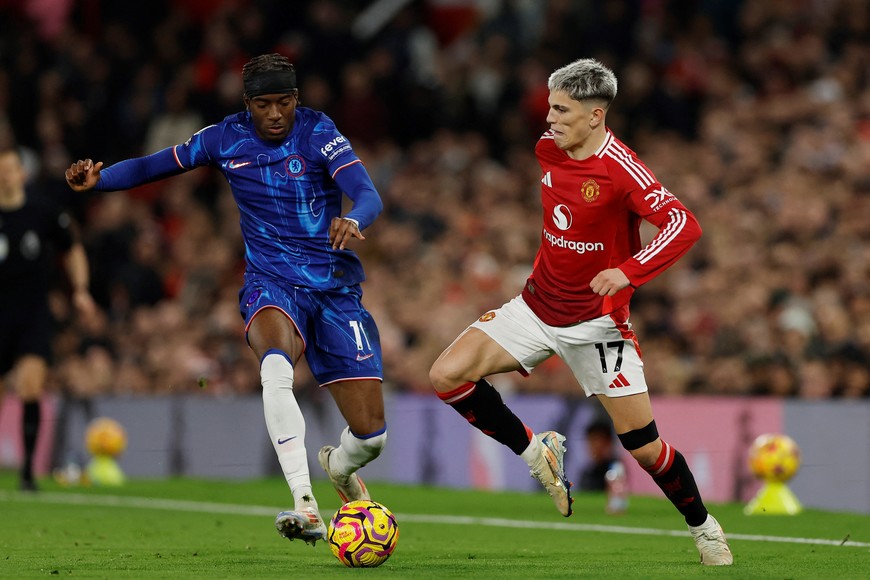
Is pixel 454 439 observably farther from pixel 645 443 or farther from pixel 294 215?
pixel 645 443

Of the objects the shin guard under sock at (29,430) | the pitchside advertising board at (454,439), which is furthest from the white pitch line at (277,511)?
the pitchside advertising board at (454,439)

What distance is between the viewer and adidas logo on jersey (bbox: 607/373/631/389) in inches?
319

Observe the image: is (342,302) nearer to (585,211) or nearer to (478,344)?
(478,344)

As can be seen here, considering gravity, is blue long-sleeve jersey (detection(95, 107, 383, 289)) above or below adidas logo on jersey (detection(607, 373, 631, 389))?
above

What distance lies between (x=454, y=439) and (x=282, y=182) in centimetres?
767

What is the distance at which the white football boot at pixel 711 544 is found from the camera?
7973 millimetres

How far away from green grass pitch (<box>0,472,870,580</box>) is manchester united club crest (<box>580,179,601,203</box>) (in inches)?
71.2

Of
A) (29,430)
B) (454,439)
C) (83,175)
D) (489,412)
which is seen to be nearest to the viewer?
(83,175)

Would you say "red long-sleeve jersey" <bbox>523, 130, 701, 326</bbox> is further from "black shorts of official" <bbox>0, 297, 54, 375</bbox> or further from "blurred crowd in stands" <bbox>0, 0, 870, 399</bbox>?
"black shorts of official" <bbox>0, 297, 54, 375</bbox>

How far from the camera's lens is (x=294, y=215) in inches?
333

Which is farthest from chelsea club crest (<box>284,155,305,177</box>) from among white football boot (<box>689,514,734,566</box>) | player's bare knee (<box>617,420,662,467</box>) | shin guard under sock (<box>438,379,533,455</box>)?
white football boot (<box>689,514,734,566</box>)

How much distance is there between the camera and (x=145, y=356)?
739 inches

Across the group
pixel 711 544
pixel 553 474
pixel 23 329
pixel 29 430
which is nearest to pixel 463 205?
pixel 29 430

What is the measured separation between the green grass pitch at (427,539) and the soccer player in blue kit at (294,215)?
1012 mm
